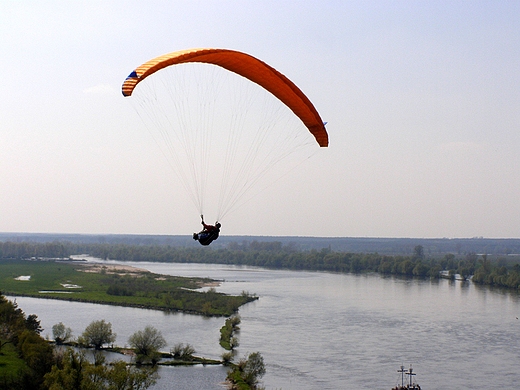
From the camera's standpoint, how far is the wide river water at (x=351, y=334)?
22797 mm

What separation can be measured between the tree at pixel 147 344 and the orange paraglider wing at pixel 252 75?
48.4 ft

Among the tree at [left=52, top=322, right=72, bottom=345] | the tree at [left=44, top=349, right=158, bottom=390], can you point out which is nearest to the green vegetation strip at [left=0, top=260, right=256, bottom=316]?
the tree at [left=52, top=322, right=72, bottom=345]

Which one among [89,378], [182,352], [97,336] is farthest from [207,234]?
[97,336]

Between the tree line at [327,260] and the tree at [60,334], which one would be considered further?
the tree line at [327,260]

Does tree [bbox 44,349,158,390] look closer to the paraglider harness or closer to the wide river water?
the wide river water

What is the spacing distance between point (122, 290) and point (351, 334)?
22069 mm

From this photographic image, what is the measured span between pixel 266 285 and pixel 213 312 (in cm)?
1761

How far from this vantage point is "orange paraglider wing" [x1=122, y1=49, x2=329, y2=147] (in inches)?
423

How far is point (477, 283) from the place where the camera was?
6044 cm

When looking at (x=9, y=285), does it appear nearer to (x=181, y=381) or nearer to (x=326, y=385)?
(x=181, y=381)

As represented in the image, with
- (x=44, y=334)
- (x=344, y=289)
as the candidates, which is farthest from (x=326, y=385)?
(x=344, y=289)

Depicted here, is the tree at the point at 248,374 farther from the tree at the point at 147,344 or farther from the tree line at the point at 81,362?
the tree at the point at 147,344

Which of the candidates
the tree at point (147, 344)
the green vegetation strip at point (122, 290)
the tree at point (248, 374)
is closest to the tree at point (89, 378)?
the tree at point (248, 374)

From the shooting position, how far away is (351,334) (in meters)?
30.1
